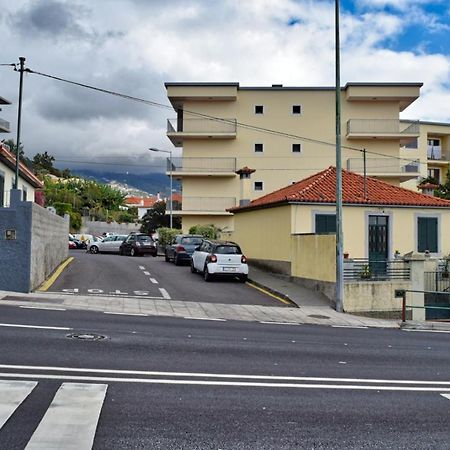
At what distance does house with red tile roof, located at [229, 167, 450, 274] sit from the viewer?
22016 mm

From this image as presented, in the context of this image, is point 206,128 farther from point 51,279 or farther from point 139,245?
point 51,279

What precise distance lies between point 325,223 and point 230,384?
15.8 metres

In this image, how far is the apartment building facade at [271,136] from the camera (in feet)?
150

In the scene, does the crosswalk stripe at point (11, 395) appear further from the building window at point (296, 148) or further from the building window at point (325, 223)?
the building window at point (296, 148)

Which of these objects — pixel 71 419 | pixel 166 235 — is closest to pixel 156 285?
pixel 71 419

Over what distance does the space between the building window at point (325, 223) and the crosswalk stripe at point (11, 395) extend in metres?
16.8

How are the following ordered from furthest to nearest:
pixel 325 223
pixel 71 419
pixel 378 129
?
pixel 378 129 < pixel 325 223 < pixel 71 419

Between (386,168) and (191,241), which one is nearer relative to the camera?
(191,241)

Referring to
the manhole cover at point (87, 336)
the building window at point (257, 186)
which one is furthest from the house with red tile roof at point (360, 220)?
the building window at point (257, 186)

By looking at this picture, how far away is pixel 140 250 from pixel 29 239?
849 inches

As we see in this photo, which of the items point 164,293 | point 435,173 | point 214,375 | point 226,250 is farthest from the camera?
point 435,173

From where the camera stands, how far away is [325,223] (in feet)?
73.0

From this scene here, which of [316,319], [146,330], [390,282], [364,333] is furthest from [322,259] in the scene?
[146,330]

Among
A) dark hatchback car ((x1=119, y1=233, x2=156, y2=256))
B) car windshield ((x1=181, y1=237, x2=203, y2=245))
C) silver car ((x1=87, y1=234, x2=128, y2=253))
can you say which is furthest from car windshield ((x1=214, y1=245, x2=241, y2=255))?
silver car ((x1=87, y1=234, x2=128, y2=253))
